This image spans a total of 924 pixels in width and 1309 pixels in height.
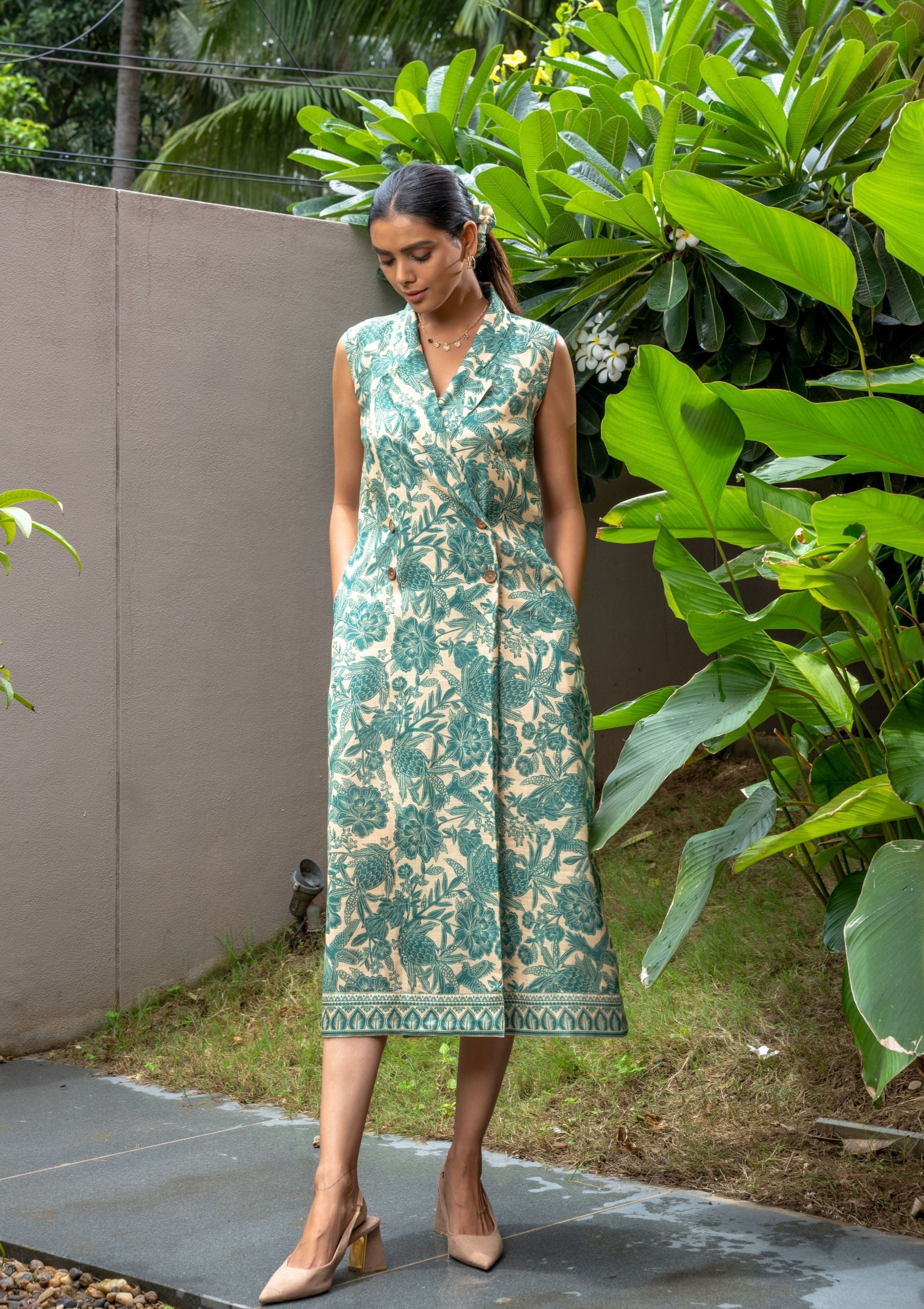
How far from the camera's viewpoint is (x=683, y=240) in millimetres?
3436

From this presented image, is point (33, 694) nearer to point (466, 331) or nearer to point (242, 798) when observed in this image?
point (242, 798)

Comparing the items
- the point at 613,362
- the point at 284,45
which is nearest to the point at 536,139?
the point at 613,362

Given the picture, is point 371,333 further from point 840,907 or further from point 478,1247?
point 478,1247

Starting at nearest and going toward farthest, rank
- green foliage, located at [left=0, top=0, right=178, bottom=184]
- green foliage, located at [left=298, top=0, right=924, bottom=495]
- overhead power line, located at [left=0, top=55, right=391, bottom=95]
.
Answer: green foliage, located at [left=298, top=0, right=924, bottom=495], overhead power line, located at [left=0, top=55, right=391, bottom=95], green foliage, located at [left=0, top=0, right=178, bottom=184]

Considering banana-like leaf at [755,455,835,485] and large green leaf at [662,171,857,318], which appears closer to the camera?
large green leaf at [662,171,857,318]

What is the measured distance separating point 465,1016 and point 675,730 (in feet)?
1.72

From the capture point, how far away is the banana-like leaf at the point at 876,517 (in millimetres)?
1729

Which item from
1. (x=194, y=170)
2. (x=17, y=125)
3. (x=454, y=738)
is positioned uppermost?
(x=194, y=170)

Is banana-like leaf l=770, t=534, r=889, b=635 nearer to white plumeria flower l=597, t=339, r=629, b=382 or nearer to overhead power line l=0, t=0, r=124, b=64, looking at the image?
white plumeria flower l=597, t=339, r=629, b=382

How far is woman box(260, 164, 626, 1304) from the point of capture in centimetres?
204

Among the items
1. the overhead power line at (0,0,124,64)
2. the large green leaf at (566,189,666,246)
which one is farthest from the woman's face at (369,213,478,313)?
the overhead power line at (0,0,124,64)

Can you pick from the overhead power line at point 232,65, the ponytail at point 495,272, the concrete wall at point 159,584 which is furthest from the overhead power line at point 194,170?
the ponytail at point 495,272

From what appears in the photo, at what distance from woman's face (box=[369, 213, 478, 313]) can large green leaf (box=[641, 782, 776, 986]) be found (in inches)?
36.3

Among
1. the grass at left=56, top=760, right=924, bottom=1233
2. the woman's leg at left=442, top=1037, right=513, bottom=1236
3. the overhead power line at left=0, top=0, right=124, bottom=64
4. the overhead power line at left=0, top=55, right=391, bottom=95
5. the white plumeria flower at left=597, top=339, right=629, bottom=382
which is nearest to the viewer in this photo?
the woman's leg at left=442, top=1037, right=513, bottom=1236
